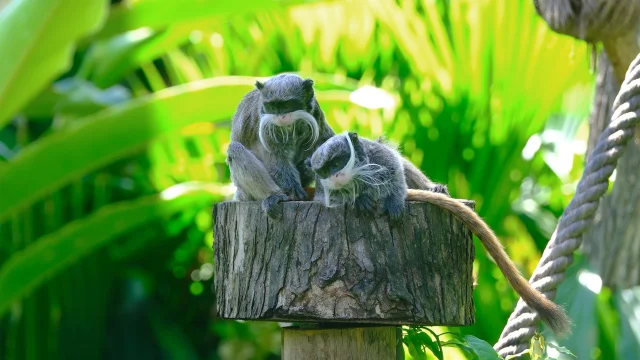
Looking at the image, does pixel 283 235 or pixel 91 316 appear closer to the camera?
pixel 283 235

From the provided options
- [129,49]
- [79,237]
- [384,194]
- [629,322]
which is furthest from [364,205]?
[129,49]

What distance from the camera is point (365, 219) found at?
2.15 metres

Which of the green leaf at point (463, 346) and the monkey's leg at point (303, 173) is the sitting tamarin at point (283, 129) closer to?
the monkey's leg at point (303, 173)

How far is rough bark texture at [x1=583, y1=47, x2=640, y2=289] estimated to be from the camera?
408 cm

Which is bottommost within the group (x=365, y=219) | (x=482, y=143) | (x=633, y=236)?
(x=365, y=219)

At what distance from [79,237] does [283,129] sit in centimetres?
273

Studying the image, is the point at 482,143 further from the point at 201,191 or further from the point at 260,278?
the point at 260,278

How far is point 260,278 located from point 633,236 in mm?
2606

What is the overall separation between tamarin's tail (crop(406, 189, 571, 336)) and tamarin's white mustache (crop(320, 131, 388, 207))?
0.36 ft

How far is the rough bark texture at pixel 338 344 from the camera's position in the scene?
221cm

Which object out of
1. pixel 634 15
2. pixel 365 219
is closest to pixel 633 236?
pixel 634 15

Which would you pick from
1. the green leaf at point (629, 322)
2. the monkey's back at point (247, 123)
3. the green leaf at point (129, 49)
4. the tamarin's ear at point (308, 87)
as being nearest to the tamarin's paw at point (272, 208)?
the tamarin's ear at point (308, 87)

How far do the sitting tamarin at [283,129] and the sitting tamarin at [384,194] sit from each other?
350 mm

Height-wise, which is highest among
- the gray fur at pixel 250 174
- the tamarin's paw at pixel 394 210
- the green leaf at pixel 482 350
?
the gray fur at pixel 250 174
